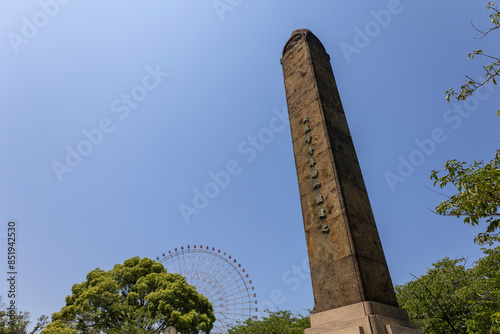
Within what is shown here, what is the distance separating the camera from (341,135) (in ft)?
22.7

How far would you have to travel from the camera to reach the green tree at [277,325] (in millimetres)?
19188

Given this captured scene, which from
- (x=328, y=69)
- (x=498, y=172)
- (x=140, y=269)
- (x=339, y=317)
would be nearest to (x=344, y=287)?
(x=339, y=317)

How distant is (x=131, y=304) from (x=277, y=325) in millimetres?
9169

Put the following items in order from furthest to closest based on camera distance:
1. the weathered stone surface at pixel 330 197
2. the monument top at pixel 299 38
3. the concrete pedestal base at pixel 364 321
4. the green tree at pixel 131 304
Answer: the green tree at pixel 131 304
the monument top at pixel 299 38
the weathered stone surface at pixel 330 197
the concrete pedestal base at pixel 364 321

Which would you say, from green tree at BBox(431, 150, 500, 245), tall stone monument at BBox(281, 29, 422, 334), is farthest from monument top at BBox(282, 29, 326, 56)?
green tree at BBox(431, 150, 500, 245)

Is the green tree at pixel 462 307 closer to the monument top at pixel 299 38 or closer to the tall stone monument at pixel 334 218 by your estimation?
the tall stone monument at pixel 334 218

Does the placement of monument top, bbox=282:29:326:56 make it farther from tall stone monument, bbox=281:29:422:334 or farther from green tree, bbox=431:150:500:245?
green tree, bbox=431:150:500:245

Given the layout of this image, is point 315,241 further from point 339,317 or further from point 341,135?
point 341,135

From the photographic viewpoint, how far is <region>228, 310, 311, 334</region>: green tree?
19.2 metres

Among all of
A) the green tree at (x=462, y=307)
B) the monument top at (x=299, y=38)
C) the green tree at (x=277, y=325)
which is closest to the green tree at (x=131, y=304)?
the green tree at (x=277, y=325)

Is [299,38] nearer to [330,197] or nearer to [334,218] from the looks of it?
[330,197]

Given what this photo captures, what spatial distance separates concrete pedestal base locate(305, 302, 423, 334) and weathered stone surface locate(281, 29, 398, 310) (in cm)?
10

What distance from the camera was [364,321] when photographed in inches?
176

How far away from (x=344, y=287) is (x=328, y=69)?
18.5ft
